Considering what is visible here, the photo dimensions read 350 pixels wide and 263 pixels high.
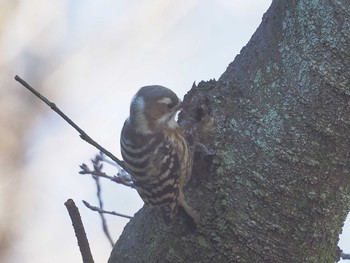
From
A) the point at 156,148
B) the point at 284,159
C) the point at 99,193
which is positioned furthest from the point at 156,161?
the point at 284,159

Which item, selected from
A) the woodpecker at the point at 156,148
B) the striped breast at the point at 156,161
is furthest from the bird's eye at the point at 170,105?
the striped breast at the point at 156,161

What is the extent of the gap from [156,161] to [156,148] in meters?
0.09

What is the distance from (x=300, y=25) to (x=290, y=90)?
22 cm

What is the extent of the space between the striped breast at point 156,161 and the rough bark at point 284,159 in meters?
0.32

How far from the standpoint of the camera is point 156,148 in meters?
2.90

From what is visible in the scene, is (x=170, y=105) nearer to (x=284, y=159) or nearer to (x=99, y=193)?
(x=99, y=193)

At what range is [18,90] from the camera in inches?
197

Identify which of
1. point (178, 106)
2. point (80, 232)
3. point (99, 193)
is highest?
point (178, 106)

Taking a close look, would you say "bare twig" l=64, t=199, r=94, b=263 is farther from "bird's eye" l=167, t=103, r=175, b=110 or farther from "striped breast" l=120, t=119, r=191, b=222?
"bird's eye" l=167, t=103, r=175, b=110

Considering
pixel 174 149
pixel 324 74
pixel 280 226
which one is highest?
pixel 174 149

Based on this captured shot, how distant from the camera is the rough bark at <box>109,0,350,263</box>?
6.95ft

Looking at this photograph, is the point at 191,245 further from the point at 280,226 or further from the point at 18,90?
the point at 18,90

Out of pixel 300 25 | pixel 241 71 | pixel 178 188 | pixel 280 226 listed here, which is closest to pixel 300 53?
pixel 300 25

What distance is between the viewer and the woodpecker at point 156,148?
262 centimetres
